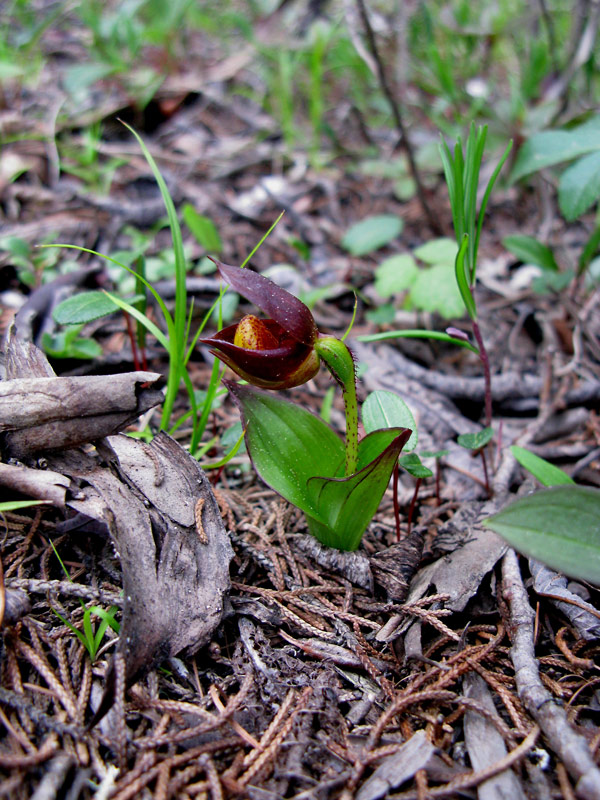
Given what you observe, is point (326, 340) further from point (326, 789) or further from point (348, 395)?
point (326, 789)

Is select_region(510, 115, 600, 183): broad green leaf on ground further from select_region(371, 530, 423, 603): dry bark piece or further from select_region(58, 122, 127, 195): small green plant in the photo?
select_region(58, 122, 127, 195): small green plant

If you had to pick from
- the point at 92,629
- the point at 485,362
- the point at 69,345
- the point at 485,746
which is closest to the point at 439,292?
the point at 485,362

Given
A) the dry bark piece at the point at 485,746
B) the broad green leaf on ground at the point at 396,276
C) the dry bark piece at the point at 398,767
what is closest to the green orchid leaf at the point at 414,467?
the dry bark piece at the point at 485,746

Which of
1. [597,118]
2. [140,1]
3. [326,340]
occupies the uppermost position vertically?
[140,1]

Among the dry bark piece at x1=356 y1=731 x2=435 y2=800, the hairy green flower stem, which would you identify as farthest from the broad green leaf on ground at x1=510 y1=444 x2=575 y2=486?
the dry bark piece at x1=356 y1=731 x2=435 y2=800

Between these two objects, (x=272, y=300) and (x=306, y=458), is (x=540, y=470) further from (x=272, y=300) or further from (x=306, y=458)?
(x=272, y=300)

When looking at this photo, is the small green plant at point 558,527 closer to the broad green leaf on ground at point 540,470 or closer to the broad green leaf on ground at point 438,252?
the broad green leaf on ground at point 540,470

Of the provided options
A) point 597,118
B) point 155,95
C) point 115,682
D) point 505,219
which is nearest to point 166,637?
point 115,682
